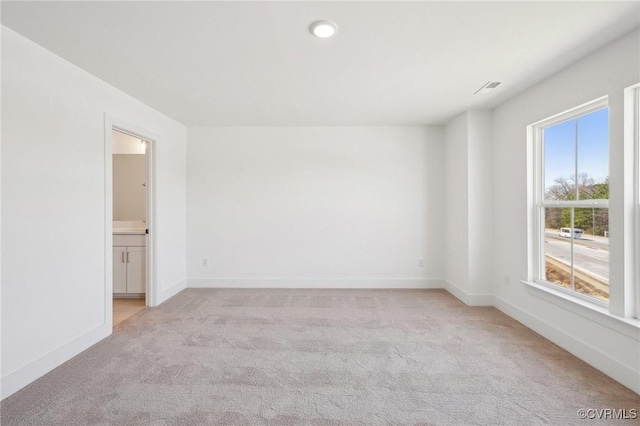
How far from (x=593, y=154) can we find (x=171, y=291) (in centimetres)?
494

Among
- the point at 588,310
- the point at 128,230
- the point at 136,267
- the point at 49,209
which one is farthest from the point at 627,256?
the point at 128,230

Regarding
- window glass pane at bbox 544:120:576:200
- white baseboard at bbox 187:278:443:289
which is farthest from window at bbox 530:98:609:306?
white baseboard at bbox 187:278:443:289

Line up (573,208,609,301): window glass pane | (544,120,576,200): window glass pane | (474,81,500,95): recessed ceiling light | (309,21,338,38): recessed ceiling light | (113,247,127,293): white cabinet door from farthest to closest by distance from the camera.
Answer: (113,247,127,293): white cabinet door < (474,81,500,95): recessed ceiling light < (544,120,576,200): window glass pane < (573,208,609,301): window glass pane < (309,21,338,38): recessed ceiling light

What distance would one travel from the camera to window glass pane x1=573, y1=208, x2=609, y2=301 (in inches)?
86.7

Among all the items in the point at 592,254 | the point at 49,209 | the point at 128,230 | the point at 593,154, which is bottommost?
the point at 592,254

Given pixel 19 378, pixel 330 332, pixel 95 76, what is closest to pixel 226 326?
pixel 330 332

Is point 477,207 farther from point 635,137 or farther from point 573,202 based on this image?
point 635,137

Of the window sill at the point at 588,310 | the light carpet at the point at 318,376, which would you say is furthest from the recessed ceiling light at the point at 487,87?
the light carpet at the point at 318,376

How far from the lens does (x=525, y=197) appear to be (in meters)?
2.94

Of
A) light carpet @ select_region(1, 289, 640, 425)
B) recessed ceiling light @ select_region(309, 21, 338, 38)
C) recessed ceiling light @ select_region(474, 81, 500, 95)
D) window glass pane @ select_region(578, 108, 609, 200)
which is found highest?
recessed ceiling light @ select_region(474, 81, 500, 95)

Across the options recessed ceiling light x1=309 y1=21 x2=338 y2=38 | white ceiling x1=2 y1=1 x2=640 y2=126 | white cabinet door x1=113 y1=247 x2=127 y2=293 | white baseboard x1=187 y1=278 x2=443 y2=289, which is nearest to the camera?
white ceiling x1=2 y1=1 x2=640 y2=126

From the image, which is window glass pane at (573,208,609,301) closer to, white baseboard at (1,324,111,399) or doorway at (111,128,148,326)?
white baseboard at (1,324,111,399)

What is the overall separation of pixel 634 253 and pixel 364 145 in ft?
10.1

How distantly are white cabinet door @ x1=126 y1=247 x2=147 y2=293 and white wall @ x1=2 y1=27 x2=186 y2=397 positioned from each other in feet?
3.63
